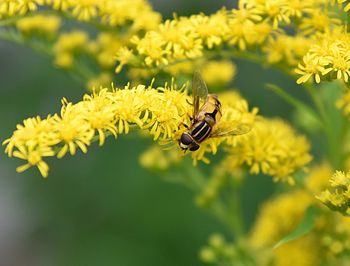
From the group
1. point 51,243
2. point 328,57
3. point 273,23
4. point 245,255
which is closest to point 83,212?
point 51,243

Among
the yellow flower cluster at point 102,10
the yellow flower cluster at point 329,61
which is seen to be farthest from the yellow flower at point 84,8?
the yellow flower cluster at point 329,61

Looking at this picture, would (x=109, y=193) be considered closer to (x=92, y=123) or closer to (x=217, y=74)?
(x=217, y=74)

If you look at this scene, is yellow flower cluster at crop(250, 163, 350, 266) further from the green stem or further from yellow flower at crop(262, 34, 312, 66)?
yellow flower at crop(262, 34, 312, 66)

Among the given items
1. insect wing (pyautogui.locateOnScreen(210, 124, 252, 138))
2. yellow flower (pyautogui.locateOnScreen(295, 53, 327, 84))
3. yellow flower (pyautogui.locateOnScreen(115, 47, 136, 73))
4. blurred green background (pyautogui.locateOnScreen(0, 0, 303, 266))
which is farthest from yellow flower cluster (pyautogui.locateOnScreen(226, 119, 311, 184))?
blurred green background (pyautogui.locateOnScreen(0, 0, 303, 266))

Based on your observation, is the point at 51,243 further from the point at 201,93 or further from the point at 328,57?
the point at 328,57

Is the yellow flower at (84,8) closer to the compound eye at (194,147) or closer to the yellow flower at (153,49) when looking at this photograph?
the yellow flower at (153,49)
